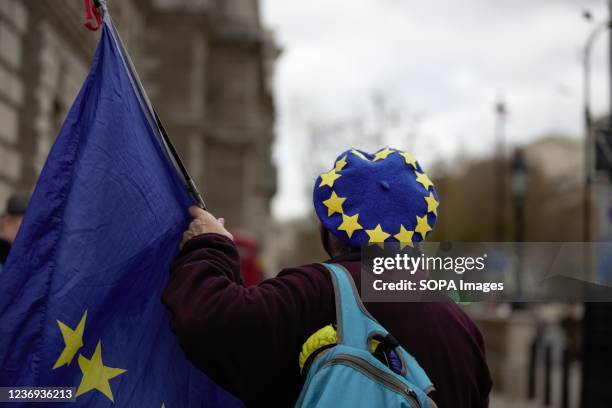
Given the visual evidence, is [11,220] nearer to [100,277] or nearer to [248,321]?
[100,277]

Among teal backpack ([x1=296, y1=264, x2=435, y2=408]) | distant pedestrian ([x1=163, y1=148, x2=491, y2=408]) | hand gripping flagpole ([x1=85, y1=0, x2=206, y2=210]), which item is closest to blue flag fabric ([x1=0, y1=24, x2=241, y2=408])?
hand gripping flagpole ([x1=85, y1=0, x2=206, y2=210])

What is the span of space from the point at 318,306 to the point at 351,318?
0.10 m

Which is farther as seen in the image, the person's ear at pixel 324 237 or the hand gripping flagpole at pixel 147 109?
the hand gripping flagpole at pixel 147 109

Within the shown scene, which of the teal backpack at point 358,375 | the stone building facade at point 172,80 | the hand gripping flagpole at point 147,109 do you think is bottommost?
the teal backpack at point 358,375

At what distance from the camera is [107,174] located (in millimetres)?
2936

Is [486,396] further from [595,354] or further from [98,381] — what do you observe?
[595,354]

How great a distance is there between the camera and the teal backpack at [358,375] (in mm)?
2322

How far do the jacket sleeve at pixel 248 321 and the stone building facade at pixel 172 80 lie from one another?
10318 millimetres

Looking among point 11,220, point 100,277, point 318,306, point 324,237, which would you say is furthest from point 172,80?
point 318,306

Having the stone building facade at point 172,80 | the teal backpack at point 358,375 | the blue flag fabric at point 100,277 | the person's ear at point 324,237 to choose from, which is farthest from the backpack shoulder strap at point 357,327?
the stone building facade at point 172,80

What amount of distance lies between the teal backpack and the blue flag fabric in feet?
2.19

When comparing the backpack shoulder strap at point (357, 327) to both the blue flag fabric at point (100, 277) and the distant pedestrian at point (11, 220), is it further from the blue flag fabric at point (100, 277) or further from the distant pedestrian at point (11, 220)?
the distant pedestrian at point (11, 220)

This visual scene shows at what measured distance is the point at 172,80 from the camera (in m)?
31.4

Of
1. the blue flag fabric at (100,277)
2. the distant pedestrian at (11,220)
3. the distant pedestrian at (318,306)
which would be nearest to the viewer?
the distant pedestrian at (318,306)
